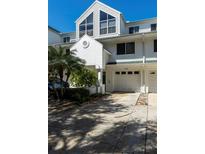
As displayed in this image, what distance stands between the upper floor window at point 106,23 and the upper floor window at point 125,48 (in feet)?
8.62

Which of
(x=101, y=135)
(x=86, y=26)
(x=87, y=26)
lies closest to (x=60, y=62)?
(x=101, y=135)

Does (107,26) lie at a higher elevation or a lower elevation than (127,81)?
higher

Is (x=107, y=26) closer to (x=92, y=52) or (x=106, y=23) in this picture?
(x=106, y=23)

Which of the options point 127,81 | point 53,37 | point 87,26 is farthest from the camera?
point 53,37

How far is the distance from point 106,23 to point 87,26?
7.81 feet

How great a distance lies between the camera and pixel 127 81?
15969mm

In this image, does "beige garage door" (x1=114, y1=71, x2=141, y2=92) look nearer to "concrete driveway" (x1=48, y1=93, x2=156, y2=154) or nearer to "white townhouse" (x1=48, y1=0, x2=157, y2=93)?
"white townhouse" (x1=48, y1=0, x2=157, y2=93)

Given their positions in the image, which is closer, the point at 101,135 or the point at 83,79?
the point at 101,135

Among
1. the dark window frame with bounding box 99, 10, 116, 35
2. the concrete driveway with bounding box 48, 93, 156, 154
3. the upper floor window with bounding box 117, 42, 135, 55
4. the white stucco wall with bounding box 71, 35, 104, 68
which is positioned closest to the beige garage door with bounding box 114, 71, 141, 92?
the upper floor window with bounding box 117, 42, 135, 55

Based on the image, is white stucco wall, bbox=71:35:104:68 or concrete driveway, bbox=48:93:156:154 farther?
white stucco wall, bbox=71:35:104:68

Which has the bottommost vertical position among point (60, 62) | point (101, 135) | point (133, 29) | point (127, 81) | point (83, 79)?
point (101, 135)

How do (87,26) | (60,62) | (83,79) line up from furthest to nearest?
(87,26), (83,79), (60,62)

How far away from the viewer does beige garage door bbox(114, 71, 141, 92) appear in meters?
15.6
